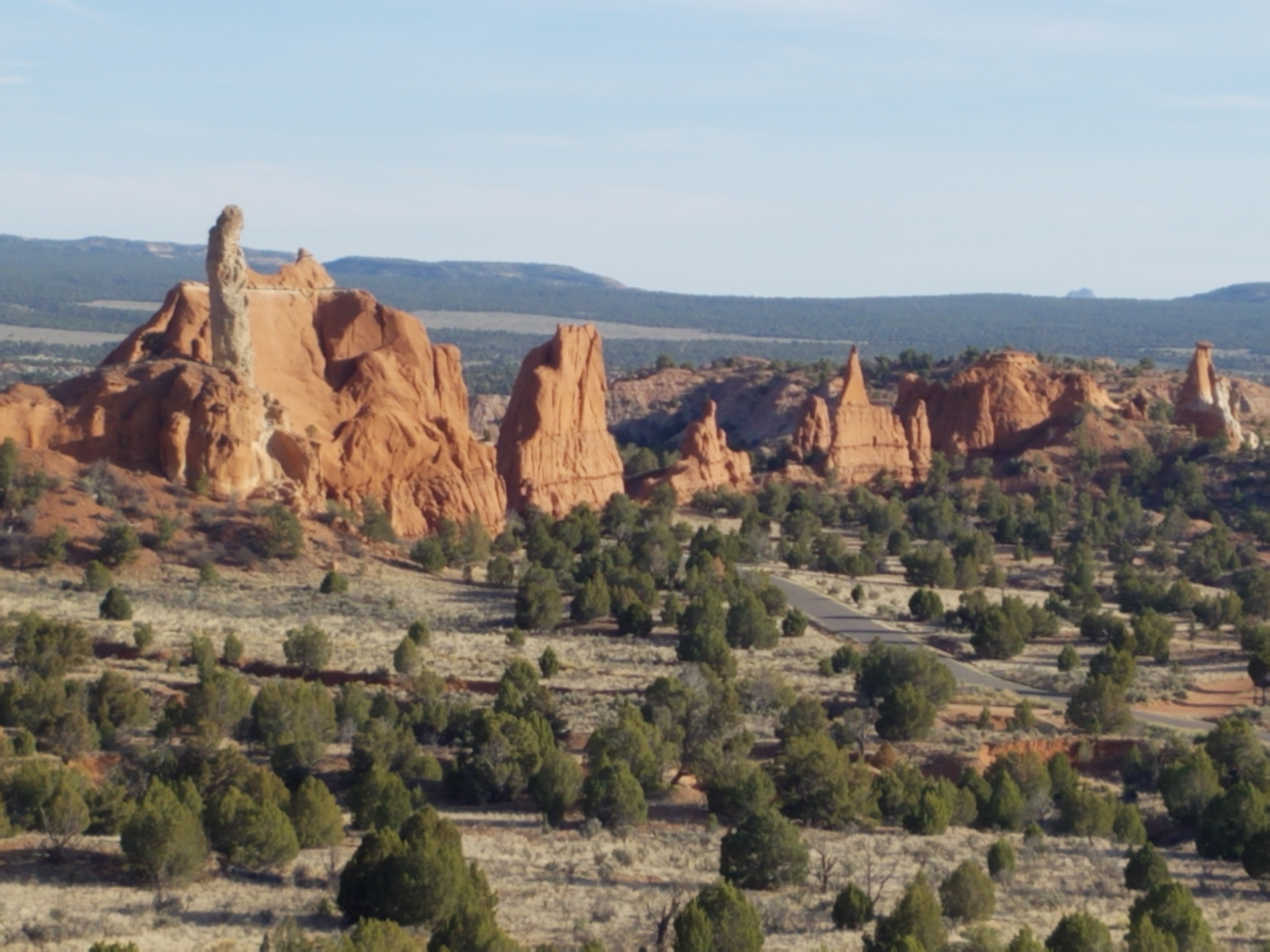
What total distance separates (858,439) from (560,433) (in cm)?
2693

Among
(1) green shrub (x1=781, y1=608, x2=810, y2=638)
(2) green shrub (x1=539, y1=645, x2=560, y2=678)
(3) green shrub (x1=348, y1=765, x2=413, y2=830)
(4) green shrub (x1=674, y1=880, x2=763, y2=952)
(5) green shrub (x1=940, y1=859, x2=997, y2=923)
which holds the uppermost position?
(4) green shrub (x1=674, y1=880, x2=763, y2=952)

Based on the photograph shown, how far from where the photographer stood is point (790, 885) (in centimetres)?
3161

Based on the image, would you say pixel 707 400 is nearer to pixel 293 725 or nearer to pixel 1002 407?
pixel 1002 407

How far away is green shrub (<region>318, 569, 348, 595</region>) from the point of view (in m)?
56.2

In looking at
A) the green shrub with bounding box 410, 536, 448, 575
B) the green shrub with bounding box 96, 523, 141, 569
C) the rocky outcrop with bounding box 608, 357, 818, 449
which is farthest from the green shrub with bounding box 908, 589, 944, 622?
the rocky outcrop with bounding box 608, 357, 818, 449

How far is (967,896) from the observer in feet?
95.6

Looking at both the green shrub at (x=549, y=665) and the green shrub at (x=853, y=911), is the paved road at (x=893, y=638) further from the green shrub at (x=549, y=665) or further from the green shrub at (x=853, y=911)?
the green shrub at (x=853, y=911)

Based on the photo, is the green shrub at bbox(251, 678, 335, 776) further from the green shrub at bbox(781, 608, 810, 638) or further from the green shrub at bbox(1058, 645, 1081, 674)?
the green shrub at bbox(1058, 645, 1081, 674)

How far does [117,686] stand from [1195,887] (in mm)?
22301

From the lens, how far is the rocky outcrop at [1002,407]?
10562 centimetres

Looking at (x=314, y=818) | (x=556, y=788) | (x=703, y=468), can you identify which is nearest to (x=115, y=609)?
(x=556, y=788)

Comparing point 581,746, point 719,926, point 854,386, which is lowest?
point 581,746

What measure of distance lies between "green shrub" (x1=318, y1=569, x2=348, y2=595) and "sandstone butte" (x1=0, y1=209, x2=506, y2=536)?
5.24 m

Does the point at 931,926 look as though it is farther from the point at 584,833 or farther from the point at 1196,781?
the point at 1196,781
